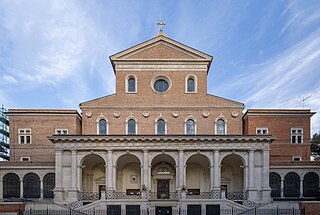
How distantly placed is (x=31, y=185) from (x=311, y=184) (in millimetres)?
29983

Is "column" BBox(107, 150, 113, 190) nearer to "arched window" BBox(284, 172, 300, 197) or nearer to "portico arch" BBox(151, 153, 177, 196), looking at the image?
"portico arch" BBox(151, 153, 177, 196)

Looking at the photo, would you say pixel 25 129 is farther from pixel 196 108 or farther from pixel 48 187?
pixel 196 108

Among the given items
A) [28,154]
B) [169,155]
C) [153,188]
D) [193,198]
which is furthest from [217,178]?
[28,154]

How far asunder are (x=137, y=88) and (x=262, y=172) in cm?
1556

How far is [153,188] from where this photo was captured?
34031mm

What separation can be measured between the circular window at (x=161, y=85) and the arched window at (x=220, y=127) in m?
6.88

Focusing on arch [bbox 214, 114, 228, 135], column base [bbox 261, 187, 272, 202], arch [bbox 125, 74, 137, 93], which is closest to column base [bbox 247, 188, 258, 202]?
column base [bbox 261, 187, 272, 202]

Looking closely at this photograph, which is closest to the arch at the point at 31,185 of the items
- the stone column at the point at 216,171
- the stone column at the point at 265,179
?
the stone column at the point at 216,171

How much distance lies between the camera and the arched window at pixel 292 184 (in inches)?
1348

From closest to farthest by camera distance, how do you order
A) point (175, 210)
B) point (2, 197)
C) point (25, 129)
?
1. point (175, 210)
2. point (2, 197)
3. point (25, 129)

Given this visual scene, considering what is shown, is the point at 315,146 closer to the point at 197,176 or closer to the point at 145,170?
the point at 197,176

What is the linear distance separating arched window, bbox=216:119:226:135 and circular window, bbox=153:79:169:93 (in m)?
6.88

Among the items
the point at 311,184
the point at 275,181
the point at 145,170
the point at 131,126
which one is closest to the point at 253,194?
the point at 275,181

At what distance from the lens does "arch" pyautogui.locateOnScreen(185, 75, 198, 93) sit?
116 ft
